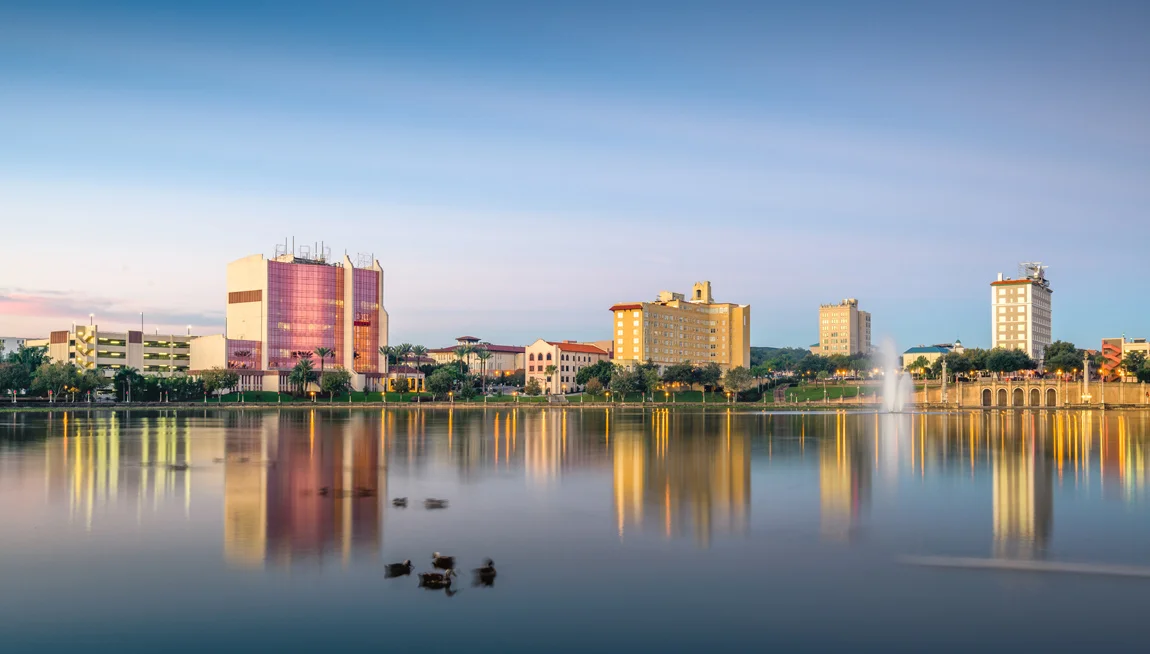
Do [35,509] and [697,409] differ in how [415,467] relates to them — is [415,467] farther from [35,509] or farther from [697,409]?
[697,409]

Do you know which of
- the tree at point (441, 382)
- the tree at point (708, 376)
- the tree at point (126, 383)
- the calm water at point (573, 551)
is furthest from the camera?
the tree at point (708, 376)

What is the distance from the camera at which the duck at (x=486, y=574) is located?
900 inches

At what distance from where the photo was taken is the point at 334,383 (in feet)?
562

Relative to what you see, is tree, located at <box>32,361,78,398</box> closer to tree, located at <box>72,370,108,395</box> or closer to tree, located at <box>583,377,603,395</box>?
tree, located at <box>72,370,108,395</box>

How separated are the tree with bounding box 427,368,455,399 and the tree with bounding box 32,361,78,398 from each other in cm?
5862

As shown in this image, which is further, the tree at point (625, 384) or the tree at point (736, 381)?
the tree at point (736, 381)

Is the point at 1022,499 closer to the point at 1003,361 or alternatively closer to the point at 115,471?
the point at 115,471

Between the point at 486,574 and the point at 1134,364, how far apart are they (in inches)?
7583

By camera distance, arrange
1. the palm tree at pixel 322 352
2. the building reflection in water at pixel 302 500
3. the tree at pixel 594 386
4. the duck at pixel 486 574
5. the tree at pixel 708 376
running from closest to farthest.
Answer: the duck at pixel 486 574, the building reflection in water at pixel 302 500, the tree at pixel 594 386, the palm tree at pixel 322 352, the tree at pixel 708 376

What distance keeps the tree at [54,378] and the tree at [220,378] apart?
21.7 meters

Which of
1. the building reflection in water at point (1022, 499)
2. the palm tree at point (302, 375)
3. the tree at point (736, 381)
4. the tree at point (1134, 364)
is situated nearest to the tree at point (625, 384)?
the tree at point (736, 381)

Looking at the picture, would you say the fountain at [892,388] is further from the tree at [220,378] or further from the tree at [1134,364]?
the tree at [220,378]

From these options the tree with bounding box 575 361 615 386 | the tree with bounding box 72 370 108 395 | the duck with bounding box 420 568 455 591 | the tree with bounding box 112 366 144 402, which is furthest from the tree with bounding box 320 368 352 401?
the duck with bounding box 420 568 455 591

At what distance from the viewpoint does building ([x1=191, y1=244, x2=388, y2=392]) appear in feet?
607
